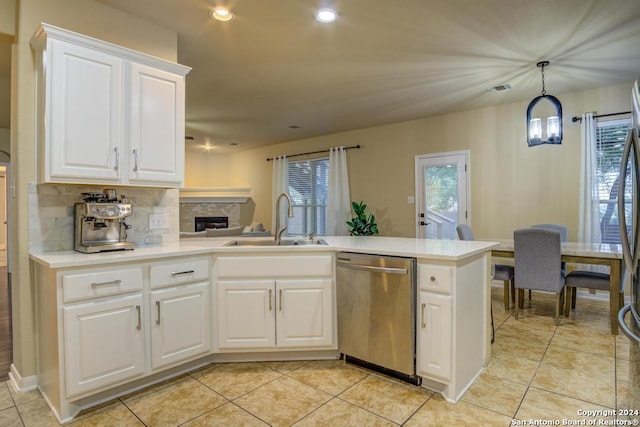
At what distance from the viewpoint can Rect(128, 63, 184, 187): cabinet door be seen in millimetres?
2365

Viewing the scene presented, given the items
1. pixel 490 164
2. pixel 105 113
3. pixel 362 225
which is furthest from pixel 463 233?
pixel 105 113

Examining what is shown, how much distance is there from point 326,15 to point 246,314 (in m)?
2.22

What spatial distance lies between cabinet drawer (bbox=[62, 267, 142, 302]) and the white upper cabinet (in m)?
0.59

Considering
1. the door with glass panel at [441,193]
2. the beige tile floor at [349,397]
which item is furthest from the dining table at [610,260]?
the door with glass panel at [441,193]

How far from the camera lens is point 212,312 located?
2508mm

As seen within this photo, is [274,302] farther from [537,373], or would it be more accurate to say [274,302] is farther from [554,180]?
[554,180]

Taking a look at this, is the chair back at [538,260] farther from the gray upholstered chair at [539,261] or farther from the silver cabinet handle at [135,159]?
the silver cabinet handle at [135,159]

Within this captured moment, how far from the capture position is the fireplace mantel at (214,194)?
26.7 ft

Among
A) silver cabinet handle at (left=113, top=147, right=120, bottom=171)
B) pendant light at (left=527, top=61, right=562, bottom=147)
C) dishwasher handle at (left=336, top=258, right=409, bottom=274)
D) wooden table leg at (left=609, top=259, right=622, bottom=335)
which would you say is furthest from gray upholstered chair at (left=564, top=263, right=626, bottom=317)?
silver cabinet handle at (left=113, top=147, right=120, bottom=171)

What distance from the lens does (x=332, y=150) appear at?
22.1 ft

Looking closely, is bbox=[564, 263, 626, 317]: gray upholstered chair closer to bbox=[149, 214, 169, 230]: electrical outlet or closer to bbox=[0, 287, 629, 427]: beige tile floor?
bbox=[0, 287, 629, 427]: beige tile floor

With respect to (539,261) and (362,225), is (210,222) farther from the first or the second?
(539,261)

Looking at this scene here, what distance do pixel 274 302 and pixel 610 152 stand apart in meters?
4.32

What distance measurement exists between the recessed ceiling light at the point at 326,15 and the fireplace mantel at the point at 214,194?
19.3ft
